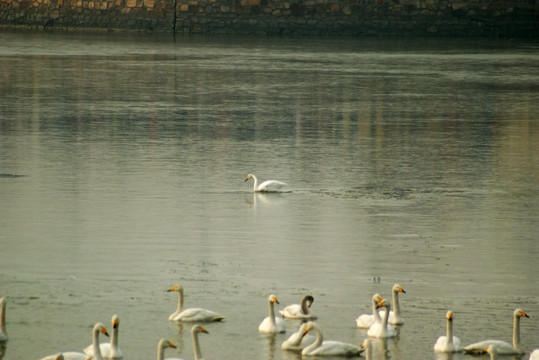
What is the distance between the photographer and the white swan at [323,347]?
7.93 meters

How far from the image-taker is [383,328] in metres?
8.28

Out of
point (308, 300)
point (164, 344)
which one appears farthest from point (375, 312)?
point (164, 344)

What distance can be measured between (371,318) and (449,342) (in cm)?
72

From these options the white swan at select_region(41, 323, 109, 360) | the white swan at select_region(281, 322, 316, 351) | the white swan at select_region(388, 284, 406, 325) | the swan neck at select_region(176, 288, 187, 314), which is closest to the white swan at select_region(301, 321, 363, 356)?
the white swan at select_region(281, 322, 316, 351)

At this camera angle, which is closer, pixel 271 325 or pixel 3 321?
pixel 3 321

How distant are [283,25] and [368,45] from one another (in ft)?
21.7

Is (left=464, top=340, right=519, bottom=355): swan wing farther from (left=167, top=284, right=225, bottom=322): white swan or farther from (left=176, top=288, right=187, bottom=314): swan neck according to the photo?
(left=176, top=288, right=187, bottom=314): swan neck

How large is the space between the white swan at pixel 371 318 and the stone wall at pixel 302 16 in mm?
40506

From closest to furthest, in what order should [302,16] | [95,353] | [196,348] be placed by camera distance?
1. [95,353]
2. [196,348]
3. [302,16]

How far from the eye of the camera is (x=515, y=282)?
31.8ft

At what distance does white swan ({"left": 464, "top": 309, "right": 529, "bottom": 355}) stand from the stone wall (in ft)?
134

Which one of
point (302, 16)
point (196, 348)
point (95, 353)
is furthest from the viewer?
point (302, 16)

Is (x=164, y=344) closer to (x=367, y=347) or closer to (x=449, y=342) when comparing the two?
(x=367, y=347)

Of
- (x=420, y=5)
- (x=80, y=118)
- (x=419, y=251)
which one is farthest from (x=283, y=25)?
(x=419, y=251)
